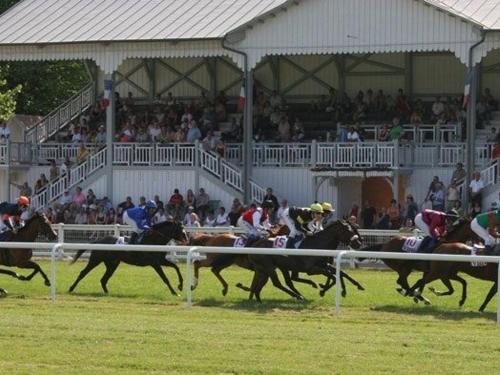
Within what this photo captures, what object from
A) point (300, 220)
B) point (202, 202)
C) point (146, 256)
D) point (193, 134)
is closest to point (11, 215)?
point (146, 256)

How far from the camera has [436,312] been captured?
1881cm

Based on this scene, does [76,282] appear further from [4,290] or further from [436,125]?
[436,125]

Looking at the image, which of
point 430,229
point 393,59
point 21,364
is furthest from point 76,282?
point 393,59

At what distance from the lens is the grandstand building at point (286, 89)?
3294 cm

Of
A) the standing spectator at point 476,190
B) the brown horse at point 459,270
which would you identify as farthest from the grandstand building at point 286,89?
the brown horse at point 459,270

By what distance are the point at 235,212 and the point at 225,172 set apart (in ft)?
9.66

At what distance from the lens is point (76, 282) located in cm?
2222

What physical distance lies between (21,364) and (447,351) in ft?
13.3

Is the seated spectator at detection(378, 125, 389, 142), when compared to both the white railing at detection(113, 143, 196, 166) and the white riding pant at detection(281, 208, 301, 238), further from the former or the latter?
the white riding pant at detection(281, 208, 301, 238)

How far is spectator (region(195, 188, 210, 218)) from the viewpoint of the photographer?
111 feet

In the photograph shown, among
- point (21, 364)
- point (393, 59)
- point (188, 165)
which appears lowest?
point (21, 364)

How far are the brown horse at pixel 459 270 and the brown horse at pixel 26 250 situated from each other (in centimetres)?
591

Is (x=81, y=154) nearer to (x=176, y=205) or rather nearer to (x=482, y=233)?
(x=176, y=205)

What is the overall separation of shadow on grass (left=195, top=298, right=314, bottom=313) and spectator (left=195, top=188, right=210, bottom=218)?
13375 mm
